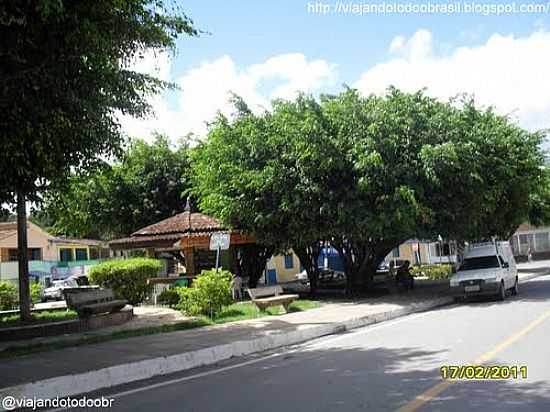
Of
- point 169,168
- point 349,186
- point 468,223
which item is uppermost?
point 169,168

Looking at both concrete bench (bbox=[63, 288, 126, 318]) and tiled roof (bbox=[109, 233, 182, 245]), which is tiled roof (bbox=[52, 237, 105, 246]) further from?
concrete bench (bbox=[63, 288, 126, 318])

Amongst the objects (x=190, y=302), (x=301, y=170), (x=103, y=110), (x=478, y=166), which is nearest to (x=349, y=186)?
(x=301, y=170)

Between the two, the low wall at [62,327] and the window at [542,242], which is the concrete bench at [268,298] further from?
the window at [542,242]

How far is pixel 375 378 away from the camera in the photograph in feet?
27.0

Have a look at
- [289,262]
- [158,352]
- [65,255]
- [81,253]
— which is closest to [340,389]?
[158,352]

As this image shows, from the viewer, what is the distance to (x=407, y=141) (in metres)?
19.8

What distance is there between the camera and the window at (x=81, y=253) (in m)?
59.3

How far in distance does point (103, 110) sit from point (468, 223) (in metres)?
14.3

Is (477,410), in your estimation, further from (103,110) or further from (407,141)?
(407,141)

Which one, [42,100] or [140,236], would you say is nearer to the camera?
[42,100]

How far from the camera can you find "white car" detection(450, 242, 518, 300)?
1941 cm

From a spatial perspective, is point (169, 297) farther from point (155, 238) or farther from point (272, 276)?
point (272, 276)

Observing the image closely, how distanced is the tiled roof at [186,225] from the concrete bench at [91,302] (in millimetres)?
7769
